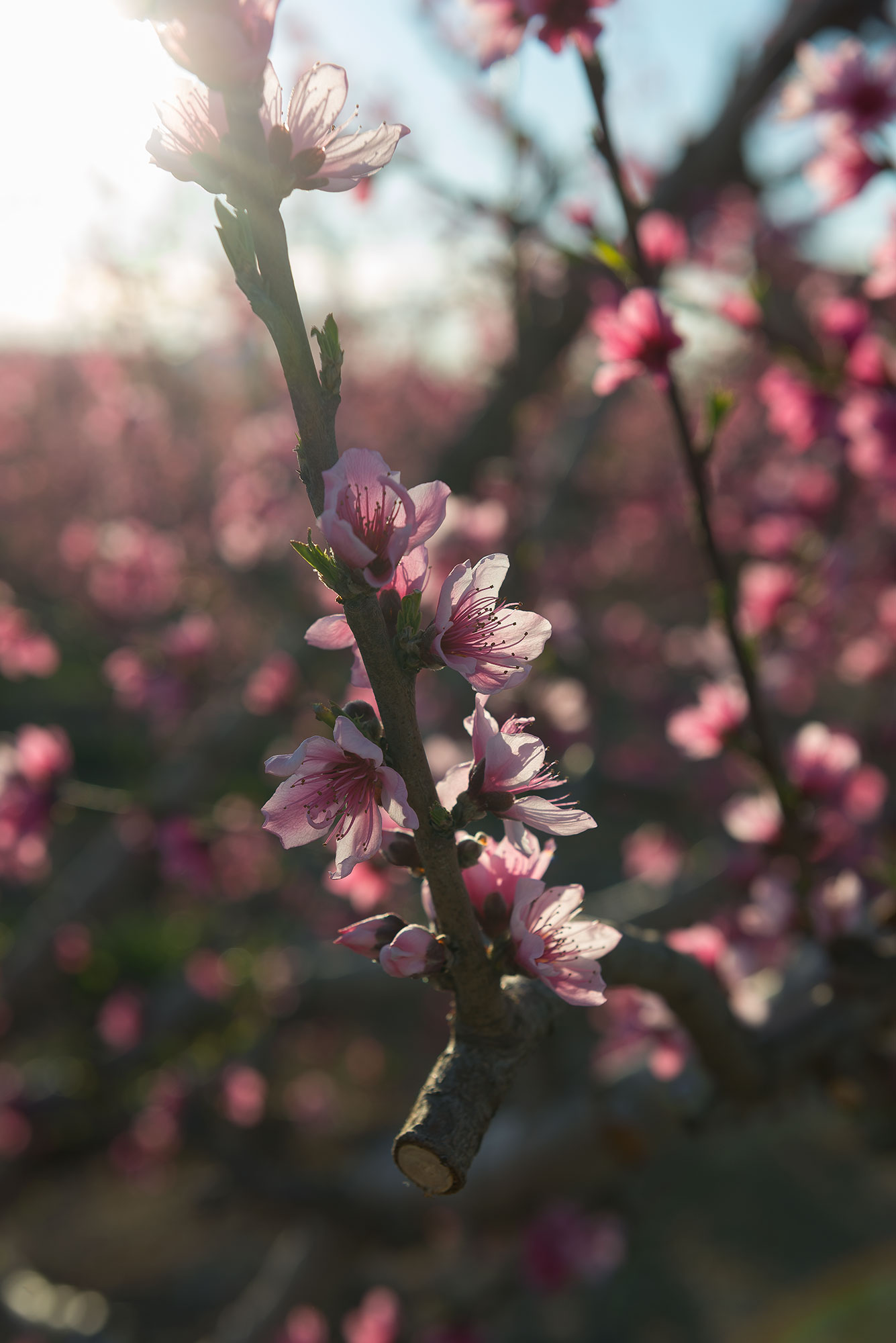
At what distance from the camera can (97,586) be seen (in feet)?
16.3

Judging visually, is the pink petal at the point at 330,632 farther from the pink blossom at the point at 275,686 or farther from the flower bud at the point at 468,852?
the pink blossom at the point at 275,686

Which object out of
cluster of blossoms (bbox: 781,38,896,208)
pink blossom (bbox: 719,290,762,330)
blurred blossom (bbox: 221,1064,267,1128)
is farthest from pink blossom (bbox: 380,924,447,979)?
blurred blossom (bbox: 221,1064,267,1128)

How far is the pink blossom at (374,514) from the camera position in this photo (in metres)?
0.76

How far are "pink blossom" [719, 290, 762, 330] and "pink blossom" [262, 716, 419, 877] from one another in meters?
1.66

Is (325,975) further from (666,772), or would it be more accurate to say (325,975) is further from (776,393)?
(776,393)

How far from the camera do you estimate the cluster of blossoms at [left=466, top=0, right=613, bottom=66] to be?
138 centimetres

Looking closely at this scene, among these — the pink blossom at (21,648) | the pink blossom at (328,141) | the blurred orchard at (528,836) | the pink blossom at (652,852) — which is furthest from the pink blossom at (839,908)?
the pink blossom at (21,648)

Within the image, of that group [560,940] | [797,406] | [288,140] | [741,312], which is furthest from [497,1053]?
[797,406]

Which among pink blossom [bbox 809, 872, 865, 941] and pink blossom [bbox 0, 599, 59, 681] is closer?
pink blossom [bbox 809, 872, 865, 941]

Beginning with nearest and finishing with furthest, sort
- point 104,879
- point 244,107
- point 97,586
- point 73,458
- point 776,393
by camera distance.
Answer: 1. point 244,107
2. point 776,393
3. point 104,879
4. point 97,586
5. point 73,458

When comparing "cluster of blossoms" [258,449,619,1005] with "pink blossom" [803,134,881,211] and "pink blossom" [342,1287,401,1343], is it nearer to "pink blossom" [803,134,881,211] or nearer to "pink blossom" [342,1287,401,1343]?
"pink blossom" [803,134,881,211]

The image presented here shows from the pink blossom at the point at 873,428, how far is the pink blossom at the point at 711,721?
99cm

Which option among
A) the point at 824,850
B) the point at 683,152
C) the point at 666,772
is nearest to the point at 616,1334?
the point at 666,772

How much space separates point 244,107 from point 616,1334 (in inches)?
→ 197
